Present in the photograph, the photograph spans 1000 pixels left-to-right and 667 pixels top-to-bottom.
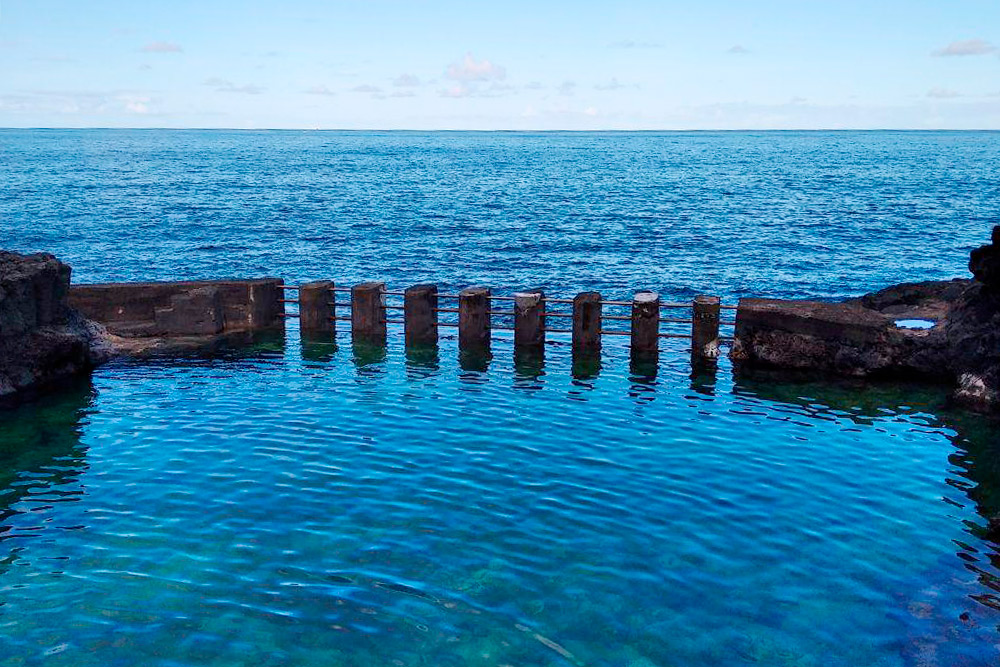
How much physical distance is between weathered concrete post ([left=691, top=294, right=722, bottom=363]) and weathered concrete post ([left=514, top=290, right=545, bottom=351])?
382 centimetres

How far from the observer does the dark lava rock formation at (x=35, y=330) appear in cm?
1972

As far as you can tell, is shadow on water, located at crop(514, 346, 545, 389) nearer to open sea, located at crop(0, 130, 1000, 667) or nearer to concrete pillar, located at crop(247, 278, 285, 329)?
open sea, located at crop(0, 130, 1000, 667)

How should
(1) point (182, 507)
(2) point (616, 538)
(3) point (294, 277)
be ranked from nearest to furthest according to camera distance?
(2) point (616, 538) < (1) point (182, 507) < (3) point (294, 277)

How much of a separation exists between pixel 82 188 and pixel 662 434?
9745 cm

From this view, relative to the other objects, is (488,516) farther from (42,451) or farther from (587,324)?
(587,324)

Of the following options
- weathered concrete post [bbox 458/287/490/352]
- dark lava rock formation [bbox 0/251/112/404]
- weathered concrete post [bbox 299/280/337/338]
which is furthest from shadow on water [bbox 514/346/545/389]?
dark lava rock formation [bbox 0/251/112/404]

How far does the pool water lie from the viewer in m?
10.4

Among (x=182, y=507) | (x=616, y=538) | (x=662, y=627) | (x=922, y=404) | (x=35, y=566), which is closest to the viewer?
(x=662, y=627)

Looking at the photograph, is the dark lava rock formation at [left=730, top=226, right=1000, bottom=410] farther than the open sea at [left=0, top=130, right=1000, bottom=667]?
Yes

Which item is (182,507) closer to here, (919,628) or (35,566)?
(35,566)

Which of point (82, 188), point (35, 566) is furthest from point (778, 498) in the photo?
point (82, 188)

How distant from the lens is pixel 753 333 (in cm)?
2139

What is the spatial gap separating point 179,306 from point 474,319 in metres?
7.96

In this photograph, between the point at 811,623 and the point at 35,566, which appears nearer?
the point at 811,623
